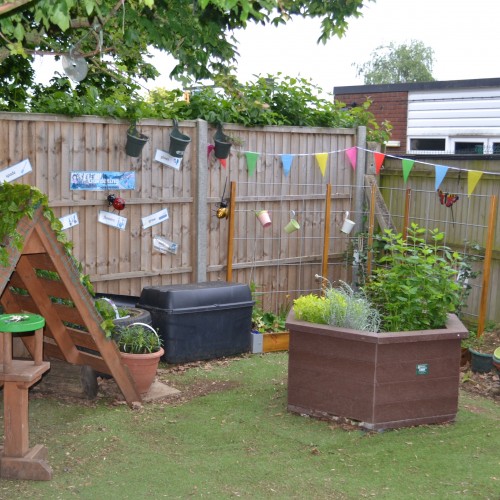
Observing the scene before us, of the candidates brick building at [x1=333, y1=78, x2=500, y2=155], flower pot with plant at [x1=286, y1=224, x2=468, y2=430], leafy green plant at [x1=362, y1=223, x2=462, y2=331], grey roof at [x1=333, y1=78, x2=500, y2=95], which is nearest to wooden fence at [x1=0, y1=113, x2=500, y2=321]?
flower pot with plant at [x1=286, y1=224, x2=468, y2=430]

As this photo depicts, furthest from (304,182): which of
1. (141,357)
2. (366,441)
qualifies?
(366,441)

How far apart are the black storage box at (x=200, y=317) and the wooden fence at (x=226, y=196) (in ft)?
1.93

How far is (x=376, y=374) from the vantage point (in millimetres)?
5758

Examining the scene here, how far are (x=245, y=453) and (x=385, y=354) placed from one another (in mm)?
1261

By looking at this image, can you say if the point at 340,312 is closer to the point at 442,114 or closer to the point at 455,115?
the point at 455,115

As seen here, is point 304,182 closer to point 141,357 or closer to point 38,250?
point 141,357

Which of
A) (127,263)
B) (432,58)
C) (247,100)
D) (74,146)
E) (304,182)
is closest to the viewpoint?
(74,146)

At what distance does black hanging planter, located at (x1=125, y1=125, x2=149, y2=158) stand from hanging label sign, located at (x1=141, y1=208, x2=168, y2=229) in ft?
2.19

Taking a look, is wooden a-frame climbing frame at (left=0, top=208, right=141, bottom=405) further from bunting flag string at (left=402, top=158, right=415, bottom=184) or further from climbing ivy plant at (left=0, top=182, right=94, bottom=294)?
bunting flag string at (left=402, top=158, right=415, bottom=184)

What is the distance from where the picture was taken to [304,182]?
964 centimetres

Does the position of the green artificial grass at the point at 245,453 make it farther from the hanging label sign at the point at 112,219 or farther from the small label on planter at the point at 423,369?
the hanging label sign at the point at 112,219

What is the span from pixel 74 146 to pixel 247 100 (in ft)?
7.44

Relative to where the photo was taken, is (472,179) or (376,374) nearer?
(376,374)

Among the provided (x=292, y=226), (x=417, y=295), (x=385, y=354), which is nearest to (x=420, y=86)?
(x=292, y=226)
